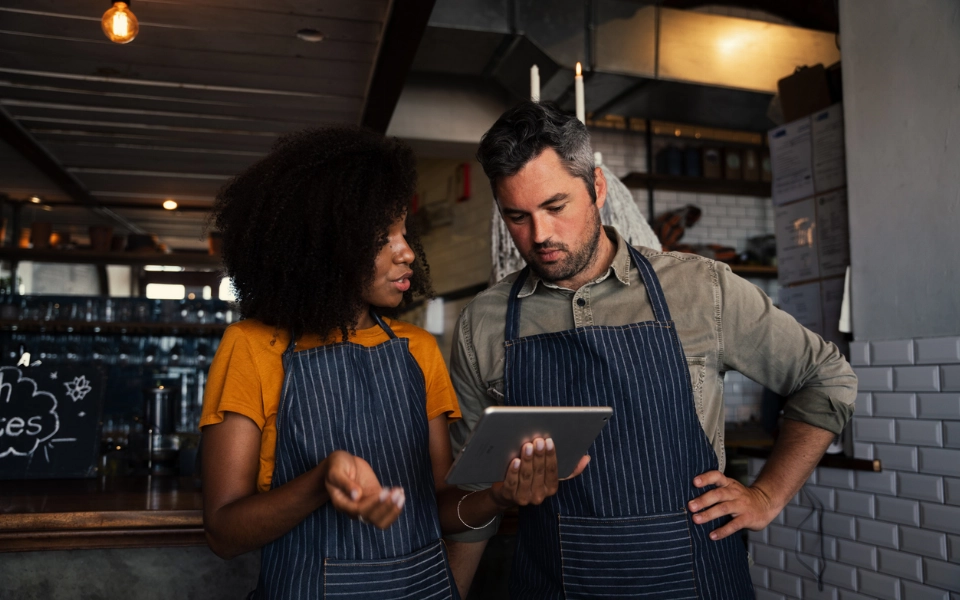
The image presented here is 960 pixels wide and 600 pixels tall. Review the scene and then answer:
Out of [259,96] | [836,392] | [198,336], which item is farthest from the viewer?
[198,336]

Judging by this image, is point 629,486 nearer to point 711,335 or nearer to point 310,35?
point 711,335

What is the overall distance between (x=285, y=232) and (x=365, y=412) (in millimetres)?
377

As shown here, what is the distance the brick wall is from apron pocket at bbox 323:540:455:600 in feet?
6.30

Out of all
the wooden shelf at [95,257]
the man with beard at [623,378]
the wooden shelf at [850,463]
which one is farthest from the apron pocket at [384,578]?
the wooden shelf at [95,257]

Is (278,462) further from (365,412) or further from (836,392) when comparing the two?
(836,392)

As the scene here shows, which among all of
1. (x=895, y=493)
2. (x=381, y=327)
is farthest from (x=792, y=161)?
(x=381, y=327)

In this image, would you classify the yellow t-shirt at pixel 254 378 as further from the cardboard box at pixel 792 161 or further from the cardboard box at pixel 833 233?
the cardboard box at pixel 792 161

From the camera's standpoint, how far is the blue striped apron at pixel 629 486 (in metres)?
1.52

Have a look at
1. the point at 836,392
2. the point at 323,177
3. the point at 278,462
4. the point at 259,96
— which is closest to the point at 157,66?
the point at 259,96

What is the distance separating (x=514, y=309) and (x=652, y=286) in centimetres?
31

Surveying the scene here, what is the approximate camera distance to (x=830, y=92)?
351 cm

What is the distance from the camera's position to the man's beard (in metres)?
1.70

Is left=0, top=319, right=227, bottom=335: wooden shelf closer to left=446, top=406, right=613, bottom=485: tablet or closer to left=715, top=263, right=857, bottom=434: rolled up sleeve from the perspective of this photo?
left=715, top=263, right=857, bottom=434: rolled up sleeve

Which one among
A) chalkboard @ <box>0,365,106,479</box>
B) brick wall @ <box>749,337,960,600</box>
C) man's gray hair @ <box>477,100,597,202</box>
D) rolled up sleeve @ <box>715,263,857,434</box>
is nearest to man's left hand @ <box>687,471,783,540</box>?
rolled up sleeve @ <box>715,263,857,434</box>
